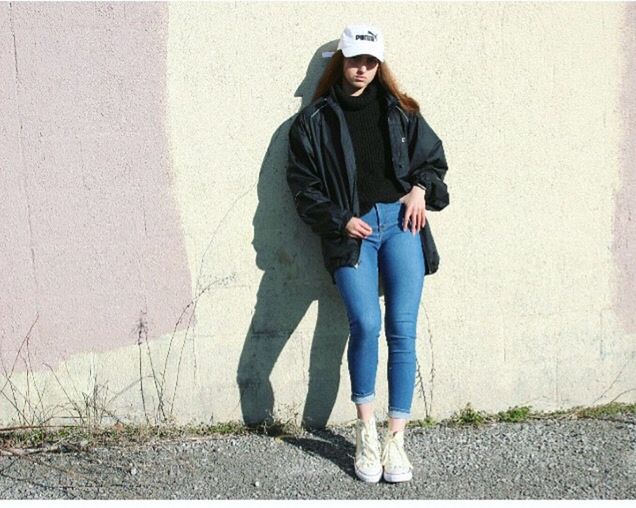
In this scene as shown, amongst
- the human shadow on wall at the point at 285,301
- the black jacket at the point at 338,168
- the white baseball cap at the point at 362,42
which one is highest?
the white baseball cap at the point at 362,42

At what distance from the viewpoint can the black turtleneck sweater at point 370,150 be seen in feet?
14.3

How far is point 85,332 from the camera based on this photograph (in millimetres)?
4637

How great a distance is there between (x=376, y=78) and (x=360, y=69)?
0.55 feet

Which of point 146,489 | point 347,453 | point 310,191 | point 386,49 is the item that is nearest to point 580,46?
point 386,49

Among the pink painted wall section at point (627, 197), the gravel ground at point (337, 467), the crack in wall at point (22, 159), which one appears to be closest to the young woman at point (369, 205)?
the gravel ground at point (337, 467)

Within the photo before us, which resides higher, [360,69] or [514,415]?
[360,69]

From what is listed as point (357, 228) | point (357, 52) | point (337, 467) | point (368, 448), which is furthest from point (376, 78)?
point (337, 467)

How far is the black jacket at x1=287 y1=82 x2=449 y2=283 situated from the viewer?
14.1 ft

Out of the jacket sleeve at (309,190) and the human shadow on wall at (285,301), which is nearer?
the jacket sleeve at (309,190)

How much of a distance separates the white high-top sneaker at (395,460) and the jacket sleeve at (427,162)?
109 cm

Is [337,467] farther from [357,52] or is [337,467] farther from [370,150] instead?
[357,52]

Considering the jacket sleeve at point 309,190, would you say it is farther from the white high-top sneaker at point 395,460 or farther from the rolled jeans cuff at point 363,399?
the white high-top sneaker at point 395,460

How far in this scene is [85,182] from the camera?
14.8 ft

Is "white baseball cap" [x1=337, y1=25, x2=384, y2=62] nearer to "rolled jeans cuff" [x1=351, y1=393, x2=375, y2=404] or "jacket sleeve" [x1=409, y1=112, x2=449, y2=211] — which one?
"jacket sleeve" [x1=409, y1=112, x2=449, y2=211]
